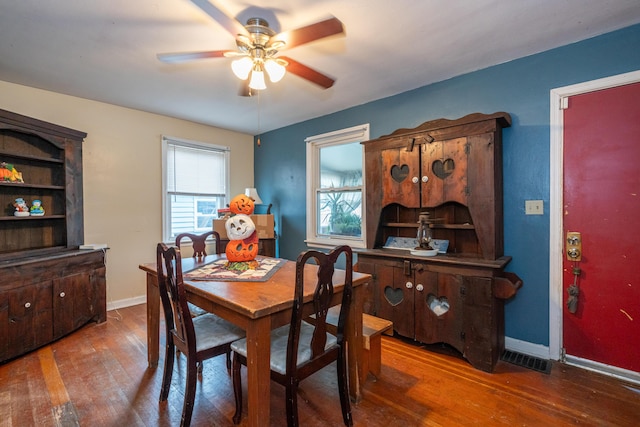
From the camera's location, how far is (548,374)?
2154 millimetres

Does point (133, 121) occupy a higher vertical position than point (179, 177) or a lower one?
higher

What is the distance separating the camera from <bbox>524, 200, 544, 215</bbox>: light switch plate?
93.4 inches

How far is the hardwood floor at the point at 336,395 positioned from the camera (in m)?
1.70

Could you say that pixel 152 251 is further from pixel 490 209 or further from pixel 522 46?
pixel 522 46

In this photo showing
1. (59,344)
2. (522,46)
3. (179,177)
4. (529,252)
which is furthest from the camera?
(179,177)

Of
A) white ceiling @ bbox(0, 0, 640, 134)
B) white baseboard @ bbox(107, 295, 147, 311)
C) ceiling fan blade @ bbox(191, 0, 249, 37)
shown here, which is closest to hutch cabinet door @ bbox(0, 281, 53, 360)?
white baseboard @ bbox(107, 295, 147, 311)

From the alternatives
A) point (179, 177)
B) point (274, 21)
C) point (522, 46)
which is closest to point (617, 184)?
point (522, 46)

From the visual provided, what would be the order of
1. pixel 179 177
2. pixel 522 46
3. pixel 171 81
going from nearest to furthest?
pixel 522 46, pixel 171 81, pixel 179 177

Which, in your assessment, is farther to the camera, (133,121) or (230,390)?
(133,121)

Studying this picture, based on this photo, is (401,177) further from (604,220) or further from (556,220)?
(604,220)

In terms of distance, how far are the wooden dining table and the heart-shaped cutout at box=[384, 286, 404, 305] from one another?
2.78 ft

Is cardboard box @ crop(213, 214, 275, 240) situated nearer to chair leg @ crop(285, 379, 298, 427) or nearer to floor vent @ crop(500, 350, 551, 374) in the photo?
chair leg @ crop(285, 379, 298, 427)

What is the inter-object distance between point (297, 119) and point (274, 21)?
2.17 metres

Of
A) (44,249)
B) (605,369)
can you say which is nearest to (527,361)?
(605,369)
